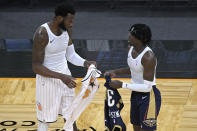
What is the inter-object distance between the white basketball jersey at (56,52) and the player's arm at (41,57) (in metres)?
0.05

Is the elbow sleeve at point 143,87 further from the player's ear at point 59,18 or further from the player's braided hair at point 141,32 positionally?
the player's ear at point 59,18

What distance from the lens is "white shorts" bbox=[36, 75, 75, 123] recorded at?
17.9 ft

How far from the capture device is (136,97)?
5.18 meters

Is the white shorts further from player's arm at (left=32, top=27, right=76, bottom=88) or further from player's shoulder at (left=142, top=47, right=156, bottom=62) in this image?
player's shoulder at (left=142, top=47, right=156, bottom=62)

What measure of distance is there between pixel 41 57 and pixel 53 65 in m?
0.20

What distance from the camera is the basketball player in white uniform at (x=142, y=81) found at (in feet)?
16.2

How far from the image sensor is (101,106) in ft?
23.5

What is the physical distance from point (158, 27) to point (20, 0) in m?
4.32

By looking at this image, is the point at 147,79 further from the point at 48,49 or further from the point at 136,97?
the point at 48,49

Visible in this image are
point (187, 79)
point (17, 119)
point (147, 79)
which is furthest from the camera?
point (187, 79)

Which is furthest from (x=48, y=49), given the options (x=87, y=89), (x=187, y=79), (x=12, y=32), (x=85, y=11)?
(x=85, y=11)

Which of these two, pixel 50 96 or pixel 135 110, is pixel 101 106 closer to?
pixel 50 96

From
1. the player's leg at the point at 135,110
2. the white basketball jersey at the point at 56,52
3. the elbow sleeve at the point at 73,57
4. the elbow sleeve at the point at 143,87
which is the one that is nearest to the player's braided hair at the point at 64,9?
the white basketball jersey at the point at 56,52

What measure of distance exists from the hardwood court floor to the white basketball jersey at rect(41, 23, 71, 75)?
1.37 metres
